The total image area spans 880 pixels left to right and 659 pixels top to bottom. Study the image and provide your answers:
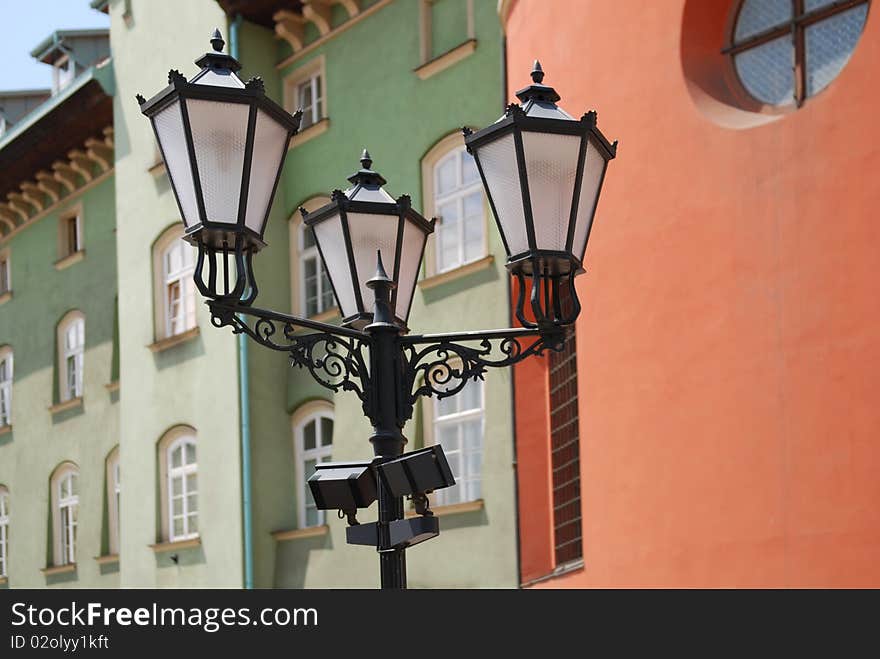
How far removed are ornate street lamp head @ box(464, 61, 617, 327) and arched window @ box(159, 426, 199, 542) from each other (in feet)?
49.2

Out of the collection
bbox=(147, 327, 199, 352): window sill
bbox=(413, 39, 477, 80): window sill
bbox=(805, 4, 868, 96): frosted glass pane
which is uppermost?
bbox=(413, 39, 477, 80): window sill

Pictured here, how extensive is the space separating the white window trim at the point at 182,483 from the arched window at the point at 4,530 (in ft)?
22.9

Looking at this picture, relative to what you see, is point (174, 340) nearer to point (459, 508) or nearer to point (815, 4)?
point (459, 508)

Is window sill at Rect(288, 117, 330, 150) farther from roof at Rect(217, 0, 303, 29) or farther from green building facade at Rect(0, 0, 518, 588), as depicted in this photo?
roof at Rect(217, 0, 303, 29)

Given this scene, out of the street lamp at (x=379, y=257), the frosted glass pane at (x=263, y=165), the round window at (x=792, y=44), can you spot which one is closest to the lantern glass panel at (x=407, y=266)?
the street lamp at (x=379, y=257)

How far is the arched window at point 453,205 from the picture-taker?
55.1 feet

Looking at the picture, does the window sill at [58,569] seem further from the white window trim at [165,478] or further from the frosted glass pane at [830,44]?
the frosted glass pane at [830,44]

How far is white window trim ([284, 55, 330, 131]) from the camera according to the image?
19562 millimetres

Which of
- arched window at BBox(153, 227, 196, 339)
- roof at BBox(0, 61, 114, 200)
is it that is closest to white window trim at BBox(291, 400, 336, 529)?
arched window at BBox(153, 227, 196, 339)

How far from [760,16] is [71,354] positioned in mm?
17940

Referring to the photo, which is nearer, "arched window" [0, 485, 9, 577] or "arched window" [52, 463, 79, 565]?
"arched window" [52, 463, 79, 565]

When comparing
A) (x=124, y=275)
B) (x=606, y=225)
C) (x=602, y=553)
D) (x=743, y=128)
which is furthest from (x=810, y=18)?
(x=124, y=275)

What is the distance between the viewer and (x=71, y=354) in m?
25.8
